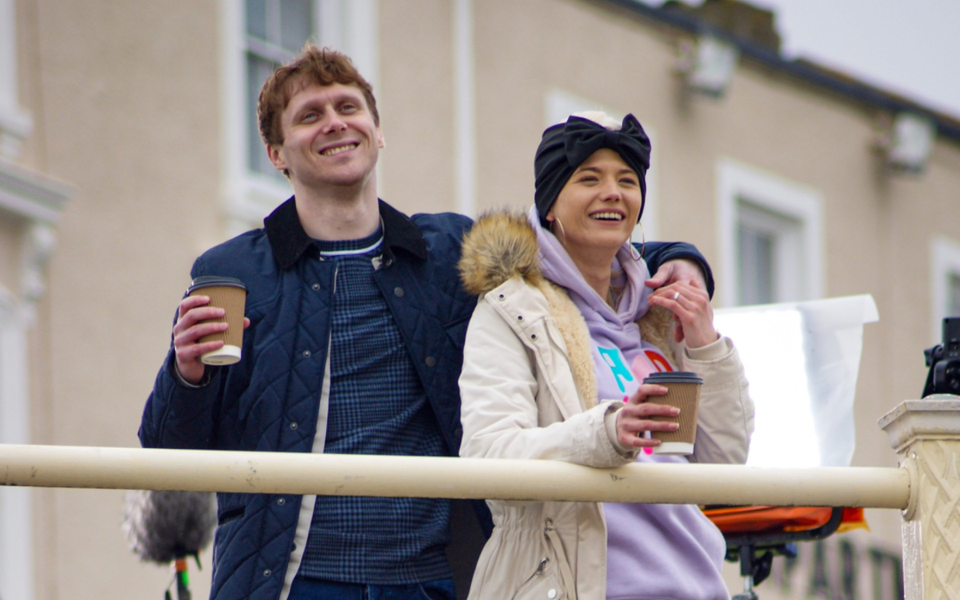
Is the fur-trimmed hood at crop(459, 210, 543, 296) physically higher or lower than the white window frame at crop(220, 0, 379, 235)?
lower

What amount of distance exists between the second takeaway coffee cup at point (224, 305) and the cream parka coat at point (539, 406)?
0.50 meters

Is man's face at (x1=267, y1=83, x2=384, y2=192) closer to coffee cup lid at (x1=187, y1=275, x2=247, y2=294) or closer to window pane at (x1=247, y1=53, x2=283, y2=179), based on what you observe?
coffee cup lid at (x1=187, y1=275, x2=247, y2=294)

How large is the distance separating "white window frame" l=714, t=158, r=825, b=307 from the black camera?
33.0 feet

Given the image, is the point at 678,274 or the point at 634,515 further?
the point at 678,274

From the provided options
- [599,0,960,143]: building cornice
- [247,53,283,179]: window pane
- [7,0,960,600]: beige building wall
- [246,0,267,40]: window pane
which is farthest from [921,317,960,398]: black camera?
[599,0,960,143]: building cornice

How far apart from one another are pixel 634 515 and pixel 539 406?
0.99 feet

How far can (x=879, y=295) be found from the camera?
14.5m

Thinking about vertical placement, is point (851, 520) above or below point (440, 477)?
below

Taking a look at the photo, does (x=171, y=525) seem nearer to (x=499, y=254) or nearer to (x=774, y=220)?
(x=499, y=254)

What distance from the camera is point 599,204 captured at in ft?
11.6

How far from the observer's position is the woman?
10.4 feet

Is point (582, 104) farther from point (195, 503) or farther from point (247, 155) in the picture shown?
point (195, 503)

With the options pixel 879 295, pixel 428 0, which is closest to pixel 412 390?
pixel 428 0

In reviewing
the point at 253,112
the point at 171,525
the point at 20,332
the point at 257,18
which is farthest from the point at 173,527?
the point at 257,18
